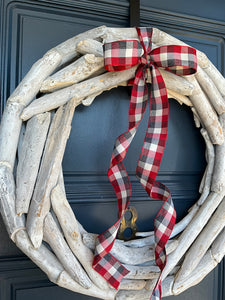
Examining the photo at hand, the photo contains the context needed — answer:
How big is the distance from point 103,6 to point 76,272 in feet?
2.12

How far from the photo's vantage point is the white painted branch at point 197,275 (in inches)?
32.2

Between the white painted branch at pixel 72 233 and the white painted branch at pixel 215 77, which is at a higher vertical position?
the white painted branch at pixel 215 77

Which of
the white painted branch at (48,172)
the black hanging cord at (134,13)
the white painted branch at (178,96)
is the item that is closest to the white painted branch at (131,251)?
the white painted branch at (48,172)

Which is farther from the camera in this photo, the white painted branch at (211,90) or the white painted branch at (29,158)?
the white painted branch at (211,90)

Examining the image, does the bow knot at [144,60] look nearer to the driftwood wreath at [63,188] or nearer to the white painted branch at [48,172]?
the driftwood wreath at [63,188]

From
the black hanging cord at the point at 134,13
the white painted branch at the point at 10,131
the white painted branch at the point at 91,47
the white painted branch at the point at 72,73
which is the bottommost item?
the white painted branch at the point at 10,131

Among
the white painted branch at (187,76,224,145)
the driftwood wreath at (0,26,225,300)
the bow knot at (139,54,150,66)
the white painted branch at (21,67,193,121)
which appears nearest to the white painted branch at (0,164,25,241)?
the driftwood wreath at (0,26,225,300)

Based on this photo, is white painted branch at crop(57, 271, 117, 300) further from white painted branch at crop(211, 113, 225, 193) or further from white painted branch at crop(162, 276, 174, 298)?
white painted branch at crop(211, 113, 225, 193)

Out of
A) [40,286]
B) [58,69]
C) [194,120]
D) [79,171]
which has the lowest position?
[40,286]

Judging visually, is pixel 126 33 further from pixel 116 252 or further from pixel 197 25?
pixel 116 252

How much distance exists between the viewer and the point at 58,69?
833 mm

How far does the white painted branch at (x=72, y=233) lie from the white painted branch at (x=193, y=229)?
0.53ft

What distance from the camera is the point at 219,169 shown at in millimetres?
891

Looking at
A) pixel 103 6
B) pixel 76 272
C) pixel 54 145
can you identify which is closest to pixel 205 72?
pixel 103 6
